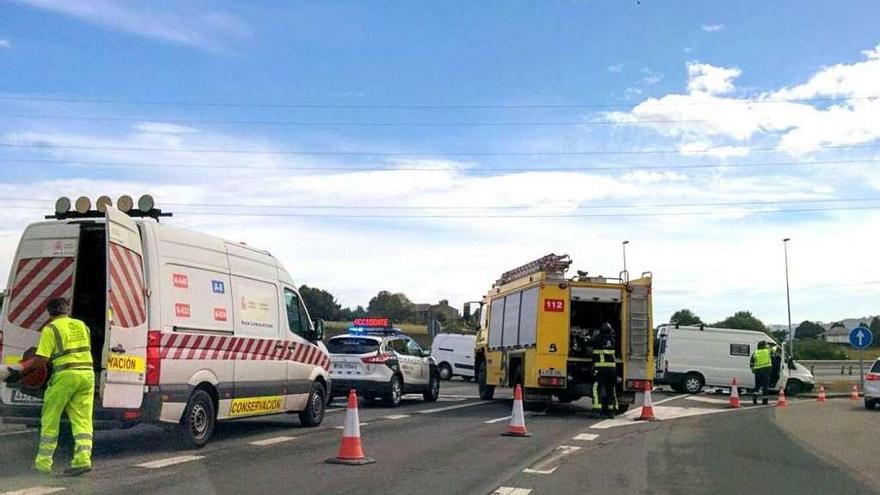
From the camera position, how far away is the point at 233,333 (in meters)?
12.0

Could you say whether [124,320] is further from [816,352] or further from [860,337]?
[816,352]

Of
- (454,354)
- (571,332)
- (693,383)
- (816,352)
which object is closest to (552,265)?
(571,332)

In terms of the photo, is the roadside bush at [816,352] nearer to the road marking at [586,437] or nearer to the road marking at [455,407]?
the road marking at [455,407]

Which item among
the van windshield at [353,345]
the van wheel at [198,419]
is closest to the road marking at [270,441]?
the van wheel at [198,419]

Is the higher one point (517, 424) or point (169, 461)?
point (517, 424)

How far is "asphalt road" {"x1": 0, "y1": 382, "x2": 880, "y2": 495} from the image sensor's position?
877cm

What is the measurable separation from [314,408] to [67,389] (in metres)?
5.91

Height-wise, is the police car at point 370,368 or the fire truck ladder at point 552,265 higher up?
the fire truck ladder at point 552,265

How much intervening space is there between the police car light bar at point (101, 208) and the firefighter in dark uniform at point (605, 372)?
967cm

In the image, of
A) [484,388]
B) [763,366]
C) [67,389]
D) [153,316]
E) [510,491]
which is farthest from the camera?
[763,366]

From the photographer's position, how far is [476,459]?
10914mm

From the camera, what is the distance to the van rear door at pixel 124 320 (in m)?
9.84

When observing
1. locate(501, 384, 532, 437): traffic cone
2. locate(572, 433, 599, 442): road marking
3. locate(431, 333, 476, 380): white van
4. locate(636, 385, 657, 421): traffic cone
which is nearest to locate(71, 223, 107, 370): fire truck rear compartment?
locate(501, 384, 532, 437): traffic cone

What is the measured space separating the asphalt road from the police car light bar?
290cm
